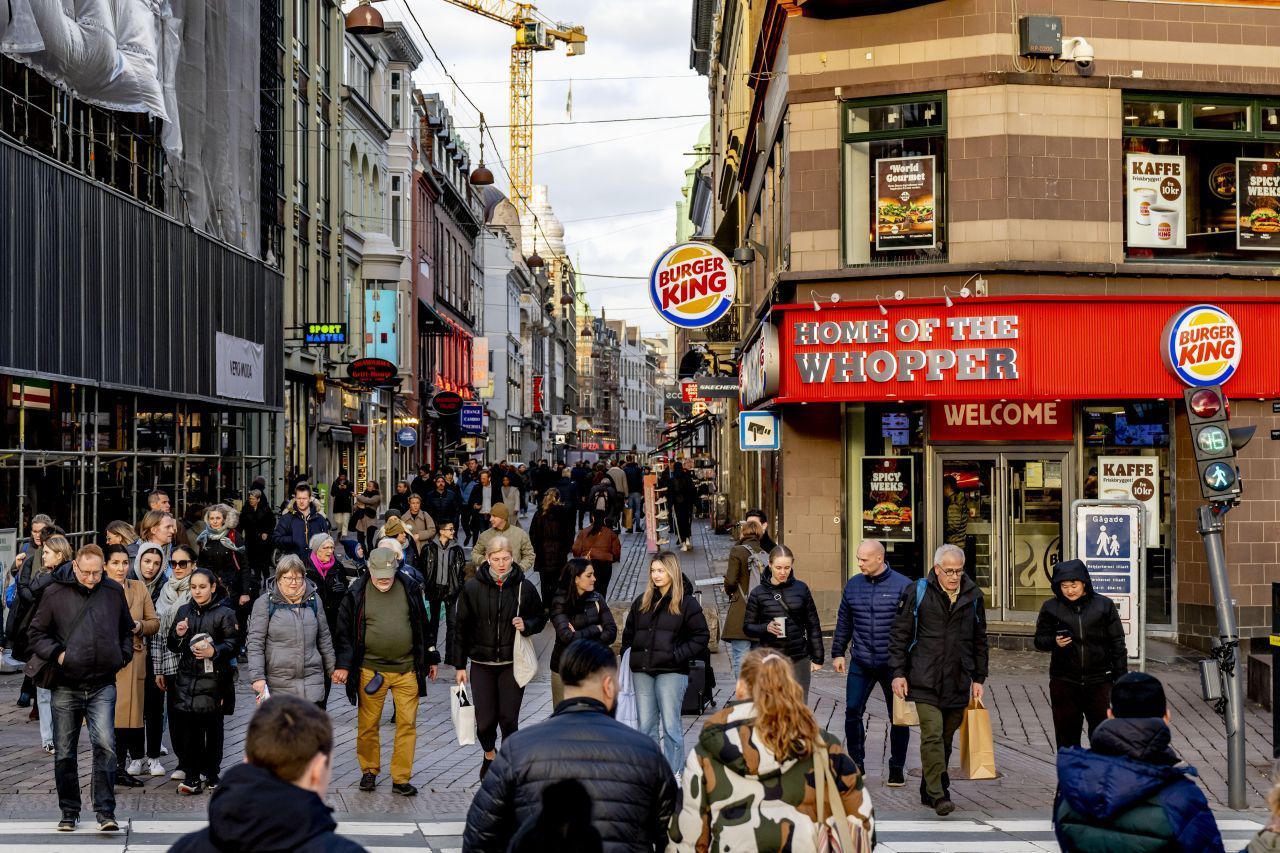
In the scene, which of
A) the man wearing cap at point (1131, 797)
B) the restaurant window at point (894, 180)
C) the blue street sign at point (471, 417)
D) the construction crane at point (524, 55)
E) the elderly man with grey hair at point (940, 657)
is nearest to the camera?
the man wearing cap at point (1131, 797)

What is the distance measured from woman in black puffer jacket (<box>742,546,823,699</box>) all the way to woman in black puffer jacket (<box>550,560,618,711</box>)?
3.60 ft

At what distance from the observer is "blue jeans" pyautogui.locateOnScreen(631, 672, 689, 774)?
1003 centimetres

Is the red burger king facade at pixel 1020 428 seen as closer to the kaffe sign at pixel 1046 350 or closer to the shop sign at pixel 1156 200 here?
the kaffe sign at pixel 1046 350

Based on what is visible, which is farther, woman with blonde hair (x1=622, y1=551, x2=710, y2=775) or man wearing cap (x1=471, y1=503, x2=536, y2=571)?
man wearing cap (x1=471, y1=503, x2=536, y2=571)

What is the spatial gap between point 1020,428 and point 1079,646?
7716mm

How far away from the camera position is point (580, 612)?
10531 mm

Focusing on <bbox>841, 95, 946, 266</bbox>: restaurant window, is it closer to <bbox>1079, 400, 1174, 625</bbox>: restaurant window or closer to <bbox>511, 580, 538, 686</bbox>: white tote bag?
<bbox>1079, 400, 1174, 625</bbox>: restaurant window

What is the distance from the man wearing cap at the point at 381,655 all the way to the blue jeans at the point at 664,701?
156cm

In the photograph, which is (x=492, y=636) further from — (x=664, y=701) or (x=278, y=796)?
(x=278, y=796)

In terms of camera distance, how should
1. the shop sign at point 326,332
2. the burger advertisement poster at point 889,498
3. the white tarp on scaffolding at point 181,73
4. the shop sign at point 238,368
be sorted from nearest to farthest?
1. the burger advertisement poster at point 889,498
2. the white tarp on scaffolding at point 181,73
3. the shop sign at point 238,368
4. the shop sign at point 326,332

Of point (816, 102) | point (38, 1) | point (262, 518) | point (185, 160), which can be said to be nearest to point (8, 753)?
point (262, 518)

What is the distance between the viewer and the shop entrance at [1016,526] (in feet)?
56.4

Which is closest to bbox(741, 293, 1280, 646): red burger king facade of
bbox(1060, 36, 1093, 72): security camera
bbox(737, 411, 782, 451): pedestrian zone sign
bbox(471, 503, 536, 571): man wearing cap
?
bbox(737, 411, 782, 451): pedestrian zone sign

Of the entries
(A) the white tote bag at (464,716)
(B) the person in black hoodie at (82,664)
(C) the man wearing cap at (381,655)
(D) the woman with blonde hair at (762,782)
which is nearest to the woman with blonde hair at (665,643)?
(A) the white tote bag at (464,716)
